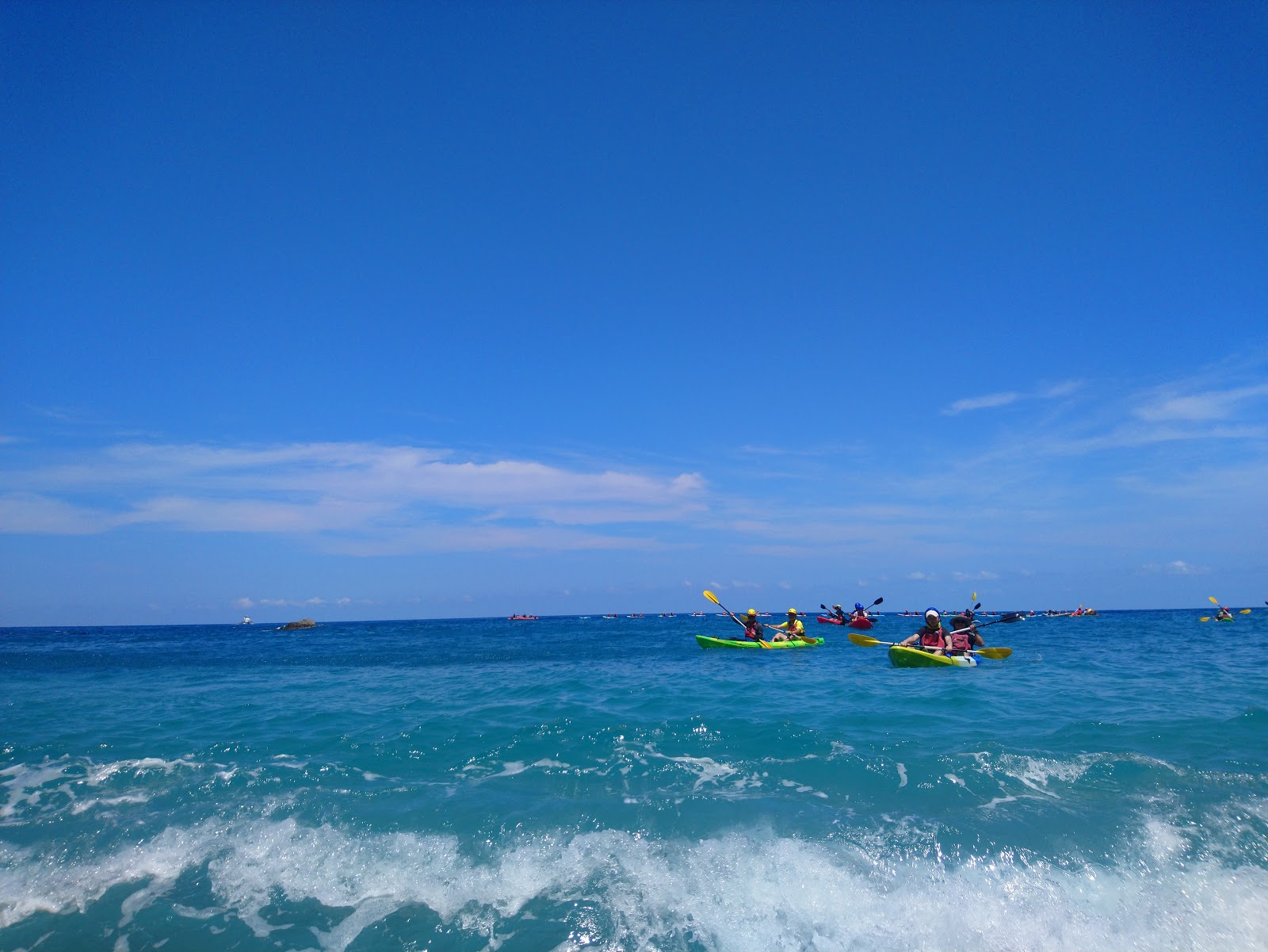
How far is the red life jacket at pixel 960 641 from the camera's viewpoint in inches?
891

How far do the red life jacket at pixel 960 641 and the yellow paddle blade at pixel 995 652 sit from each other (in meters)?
2.72

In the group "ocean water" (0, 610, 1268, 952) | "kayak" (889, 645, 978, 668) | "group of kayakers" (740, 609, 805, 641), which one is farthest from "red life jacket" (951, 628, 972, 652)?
"group of kayakers" (740, 609, 805, 641)

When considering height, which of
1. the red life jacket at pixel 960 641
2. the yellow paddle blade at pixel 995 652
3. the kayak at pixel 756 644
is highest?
the red life jacket at pixel 960 641

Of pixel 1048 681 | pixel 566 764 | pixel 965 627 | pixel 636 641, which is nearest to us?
pixel 566 764

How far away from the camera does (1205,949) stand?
19.7ft

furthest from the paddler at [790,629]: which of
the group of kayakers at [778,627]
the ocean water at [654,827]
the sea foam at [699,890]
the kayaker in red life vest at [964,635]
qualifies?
the sea foam at [699,890]

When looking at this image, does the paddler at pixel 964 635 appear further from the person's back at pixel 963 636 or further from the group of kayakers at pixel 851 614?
the group of kayakers at pixel 851 614

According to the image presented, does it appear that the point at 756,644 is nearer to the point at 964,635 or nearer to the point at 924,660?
the point at 964,635

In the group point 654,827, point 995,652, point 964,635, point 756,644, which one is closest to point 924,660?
point 964,635

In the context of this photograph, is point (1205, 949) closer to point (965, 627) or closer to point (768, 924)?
point (768, 924)

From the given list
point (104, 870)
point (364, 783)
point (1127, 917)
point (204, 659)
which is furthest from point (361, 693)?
point (204, 659)

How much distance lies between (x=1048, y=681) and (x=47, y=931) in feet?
67.7

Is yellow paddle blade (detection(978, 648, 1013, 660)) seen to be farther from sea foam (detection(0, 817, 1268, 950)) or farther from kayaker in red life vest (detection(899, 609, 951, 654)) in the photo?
sea foam (detection(0, 817, 1268, 950))

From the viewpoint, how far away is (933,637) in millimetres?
22750
